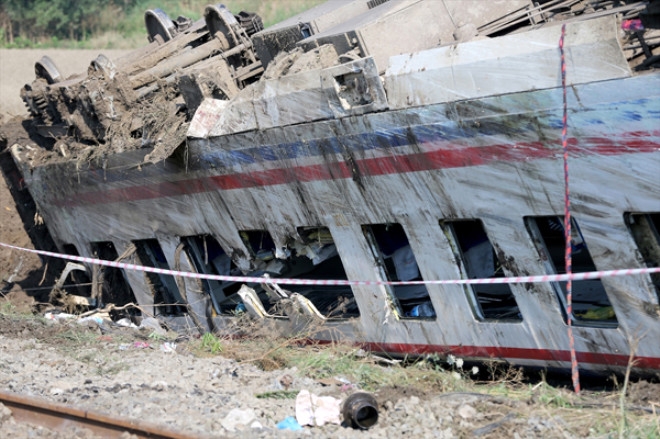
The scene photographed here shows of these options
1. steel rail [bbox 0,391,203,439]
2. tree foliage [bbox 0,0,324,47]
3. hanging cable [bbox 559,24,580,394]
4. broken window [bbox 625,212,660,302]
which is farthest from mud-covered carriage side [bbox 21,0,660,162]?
tree foliage [bbox 0,0,324,47]

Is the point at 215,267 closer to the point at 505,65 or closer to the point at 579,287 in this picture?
the point at 579,287

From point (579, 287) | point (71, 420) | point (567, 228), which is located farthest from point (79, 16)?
point (567, 228)

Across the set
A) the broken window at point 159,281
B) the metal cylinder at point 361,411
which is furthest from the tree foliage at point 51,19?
the metal cylinder at point 361,411

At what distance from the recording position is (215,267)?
434 inches

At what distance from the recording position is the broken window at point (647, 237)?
22.1 ft

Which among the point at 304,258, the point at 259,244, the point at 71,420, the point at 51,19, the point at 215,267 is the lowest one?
the point at 304,258

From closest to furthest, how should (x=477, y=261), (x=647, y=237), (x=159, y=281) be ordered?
(x=647, y=237) < (x=477, y=261) < (x=159, y=281)

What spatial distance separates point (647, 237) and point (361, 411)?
2380mm

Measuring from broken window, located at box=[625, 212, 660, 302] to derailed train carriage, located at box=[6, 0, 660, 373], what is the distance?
0.05ft

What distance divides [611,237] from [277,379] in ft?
9.34

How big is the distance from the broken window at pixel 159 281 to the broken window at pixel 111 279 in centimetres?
61

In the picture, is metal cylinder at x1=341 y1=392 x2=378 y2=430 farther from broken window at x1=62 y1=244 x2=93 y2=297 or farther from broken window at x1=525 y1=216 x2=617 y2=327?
broken window at x1=62 y1=244 x2=93 y2=297

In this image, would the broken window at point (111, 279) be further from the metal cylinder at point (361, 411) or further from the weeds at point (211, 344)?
the metal cylinder at point (361, 411)

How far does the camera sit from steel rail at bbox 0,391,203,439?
6.22 meters
